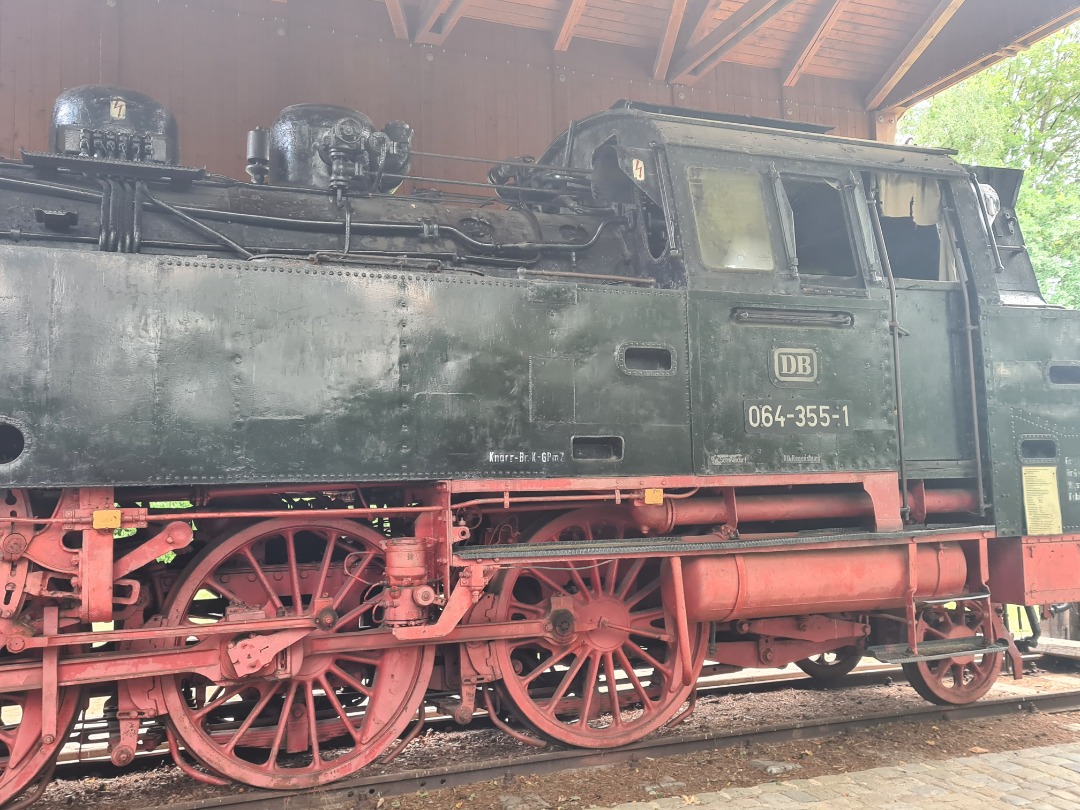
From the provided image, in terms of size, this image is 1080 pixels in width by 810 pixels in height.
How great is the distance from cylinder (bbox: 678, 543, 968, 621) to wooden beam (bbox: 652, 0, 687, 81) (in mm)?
5633

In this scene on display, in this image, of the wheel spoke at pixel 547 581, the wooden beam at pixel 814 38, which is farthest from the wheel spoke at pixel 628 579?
the wooden beam at pixel 814 38

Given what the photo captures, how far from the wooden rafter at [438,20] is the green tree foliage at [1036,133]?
10.4 meters

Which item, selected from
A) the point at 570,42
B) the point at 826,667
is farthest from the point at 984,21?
the point at 826,667

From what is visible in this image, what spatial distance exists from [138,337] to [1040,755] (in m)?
5.04

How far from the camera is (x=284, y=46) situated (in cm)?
700

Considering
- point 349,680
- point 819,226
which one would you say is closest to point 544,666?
point 349,680

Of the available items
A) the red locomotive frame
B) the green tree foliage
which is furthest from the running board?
the green tree foliage

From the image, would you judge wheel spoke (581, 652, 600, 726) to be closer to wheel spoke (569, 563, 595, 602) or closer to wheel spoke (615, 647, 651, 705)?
wheel spoke (615, 647, 651, 705)

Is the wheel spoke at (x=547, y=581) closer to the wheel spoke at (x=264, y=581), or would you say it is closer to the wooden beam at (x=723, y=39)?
the wheel spoke at (x=264, y=581)

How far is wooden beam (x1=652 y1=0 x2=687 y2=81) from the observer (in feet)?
24.3

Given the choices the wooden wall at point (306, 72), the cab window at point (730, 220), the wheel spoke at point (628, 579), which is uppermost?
the wooden wall at point (306, 72)

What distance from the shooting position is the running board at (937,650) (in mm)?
4090

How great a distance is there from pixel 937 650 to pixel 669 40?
20.6ft

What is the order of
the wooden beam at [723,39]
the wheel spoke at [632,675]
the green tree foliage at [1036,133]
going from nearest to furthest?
the wheel spoke at [632,675] → the wooden beam at [723,39] → the green tree foliage at [1036,133]
